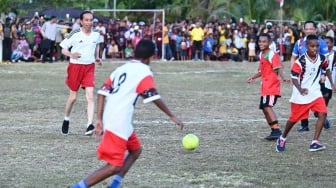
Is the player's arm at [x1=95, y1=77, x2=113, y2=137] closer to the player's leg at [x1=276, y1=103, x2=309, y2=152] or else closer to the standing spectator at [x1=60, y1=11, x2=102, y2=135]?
the player's leg at [x1=276, y1=103, x2=309, y2=152]

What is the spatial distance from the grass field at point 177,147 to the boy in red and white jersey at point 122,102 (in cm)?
113

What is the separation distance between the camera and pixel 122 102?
24.9 feet

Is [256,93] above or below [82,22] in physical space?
below

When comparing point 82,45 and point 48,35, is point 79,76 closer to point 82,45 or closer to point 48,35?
point 82,45

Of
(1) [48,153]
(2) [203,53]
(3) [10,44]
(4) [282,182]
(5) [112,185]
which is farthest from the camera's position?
(2) [203,53]

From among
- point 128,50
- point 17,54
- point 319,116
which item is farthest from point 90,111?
point 128,50

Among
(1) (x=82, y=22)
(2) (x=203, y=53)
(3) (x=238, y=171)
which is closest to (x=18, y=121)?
(1) (x=82, y=22)

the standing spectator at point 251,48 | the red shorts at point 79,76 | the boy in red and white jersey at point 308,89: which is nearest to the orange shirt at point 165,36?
the standing spectator at point 251,48

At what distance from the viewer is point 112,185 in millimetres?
7910

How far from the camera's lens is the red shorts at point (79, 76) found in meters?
12.7

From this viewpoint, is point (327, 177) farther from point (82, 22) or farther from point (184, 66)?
point (184, 66)

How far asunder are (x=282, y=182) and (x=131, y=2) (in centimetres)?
4412

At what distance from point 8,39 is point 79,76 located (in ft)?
63.7

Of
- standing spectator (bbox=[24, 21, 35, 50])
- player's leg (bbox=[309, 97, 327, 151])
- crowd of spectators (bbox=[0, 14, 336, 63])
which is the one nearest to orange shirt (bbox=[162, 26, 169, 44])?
crowd of spectators (bbox=[0, 14, 336, 63])
